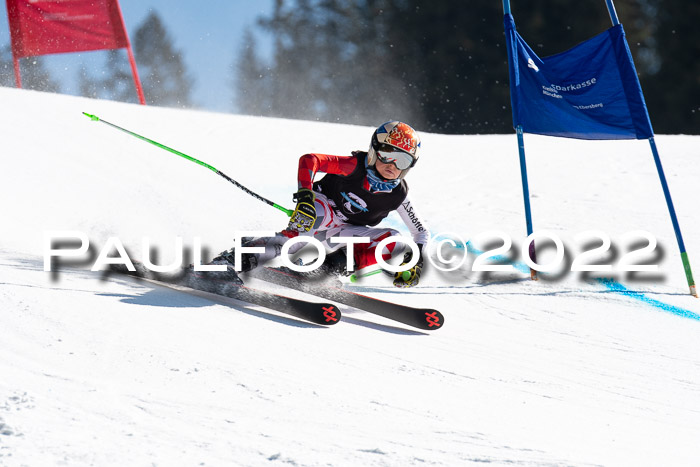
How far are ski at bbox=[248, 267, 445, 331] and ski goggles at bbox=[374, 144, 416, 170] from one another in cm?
83

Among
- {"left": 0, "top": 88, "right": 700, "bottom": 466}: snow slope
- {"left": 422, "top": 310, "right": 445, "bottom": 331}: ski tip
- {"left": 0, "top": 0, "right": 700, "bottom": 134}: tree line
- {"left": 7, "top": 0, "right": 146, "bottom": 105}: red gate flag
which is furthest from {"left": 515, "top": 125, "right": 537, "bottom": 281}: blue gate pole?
{"left": 0, "top": 0, "right": 700, "bottom": 134}: tree line

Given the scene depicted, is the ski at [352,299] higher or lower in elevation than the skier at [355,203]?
lower

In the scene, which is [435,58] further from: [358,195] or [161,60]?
[161,60]

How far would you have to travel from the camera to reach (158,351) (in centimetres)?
302

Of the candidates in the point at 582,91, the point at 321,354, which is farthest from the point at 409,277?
the point at 582,91

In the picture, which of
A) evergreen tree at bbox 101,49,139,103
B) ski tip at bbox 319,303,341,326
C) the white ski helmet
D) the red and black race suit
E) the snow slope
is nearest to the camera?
the snow slope

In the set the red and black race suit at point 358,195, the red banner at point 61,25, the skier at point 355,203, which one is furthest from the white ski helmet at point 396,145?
the red banner at point 61,25

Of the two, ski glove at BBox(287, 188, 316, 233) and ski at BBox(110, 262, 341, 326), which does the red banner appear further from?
ski glove at BBox(287, 188, 316, 233)

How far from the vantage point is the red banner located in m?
11.7

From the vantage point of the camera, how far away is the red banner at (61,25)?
1170 centimetres

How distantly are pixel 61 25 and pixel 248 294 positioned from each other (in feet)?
30.7

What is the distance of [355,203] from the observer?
455 centimetres

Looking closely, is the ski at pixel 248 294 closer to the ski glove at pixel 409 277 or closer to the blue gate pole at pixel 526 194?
the ski glove at pixel 409 277

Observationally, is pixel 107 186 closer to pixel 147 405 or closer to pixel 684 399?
pixel 147 405
